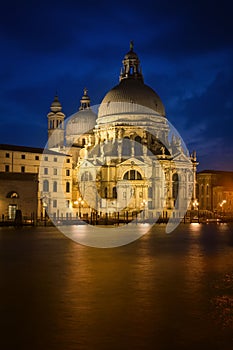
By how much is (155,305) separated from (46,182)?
62776 millimetres

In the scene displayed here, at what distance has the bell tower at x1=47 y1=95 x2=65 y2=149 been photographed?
96812 mm

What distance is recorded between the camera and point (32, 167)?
→ 73.4m

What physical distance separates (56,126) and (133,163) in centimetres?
1964

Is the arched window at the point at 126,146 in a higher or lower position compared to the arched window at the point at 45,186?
higher

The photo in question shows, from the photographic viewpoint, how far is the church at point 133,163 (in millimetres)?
82625

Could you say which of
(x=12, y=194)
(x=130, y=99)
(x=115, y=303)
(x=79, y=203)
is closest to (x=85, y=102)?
(x=130, y=99)

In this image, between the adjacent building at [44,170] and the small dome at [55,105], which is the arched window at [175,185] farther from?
the small dome at [55,105]

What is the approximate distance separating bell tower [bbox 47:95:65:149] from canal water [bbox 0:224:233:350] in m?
77.1

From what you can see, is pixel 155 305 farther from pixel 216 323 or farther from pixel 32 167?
pixel 32 167

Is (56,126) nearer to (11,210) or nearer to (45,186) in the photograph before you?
(45,186)

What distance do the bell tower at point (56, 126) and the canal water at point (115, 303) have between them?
77.1 metres

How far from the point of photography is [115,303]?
1156 centimetres

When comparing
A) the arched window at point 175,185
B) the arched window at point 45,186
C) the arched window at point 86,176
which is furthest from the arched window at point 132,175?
the arched window at point 45,186

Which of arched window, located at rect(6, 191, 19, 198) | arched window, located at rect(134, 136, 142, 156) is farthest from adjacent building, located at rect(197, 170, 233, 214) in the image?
arched window, located at rect(6, 191, 19, 198)
